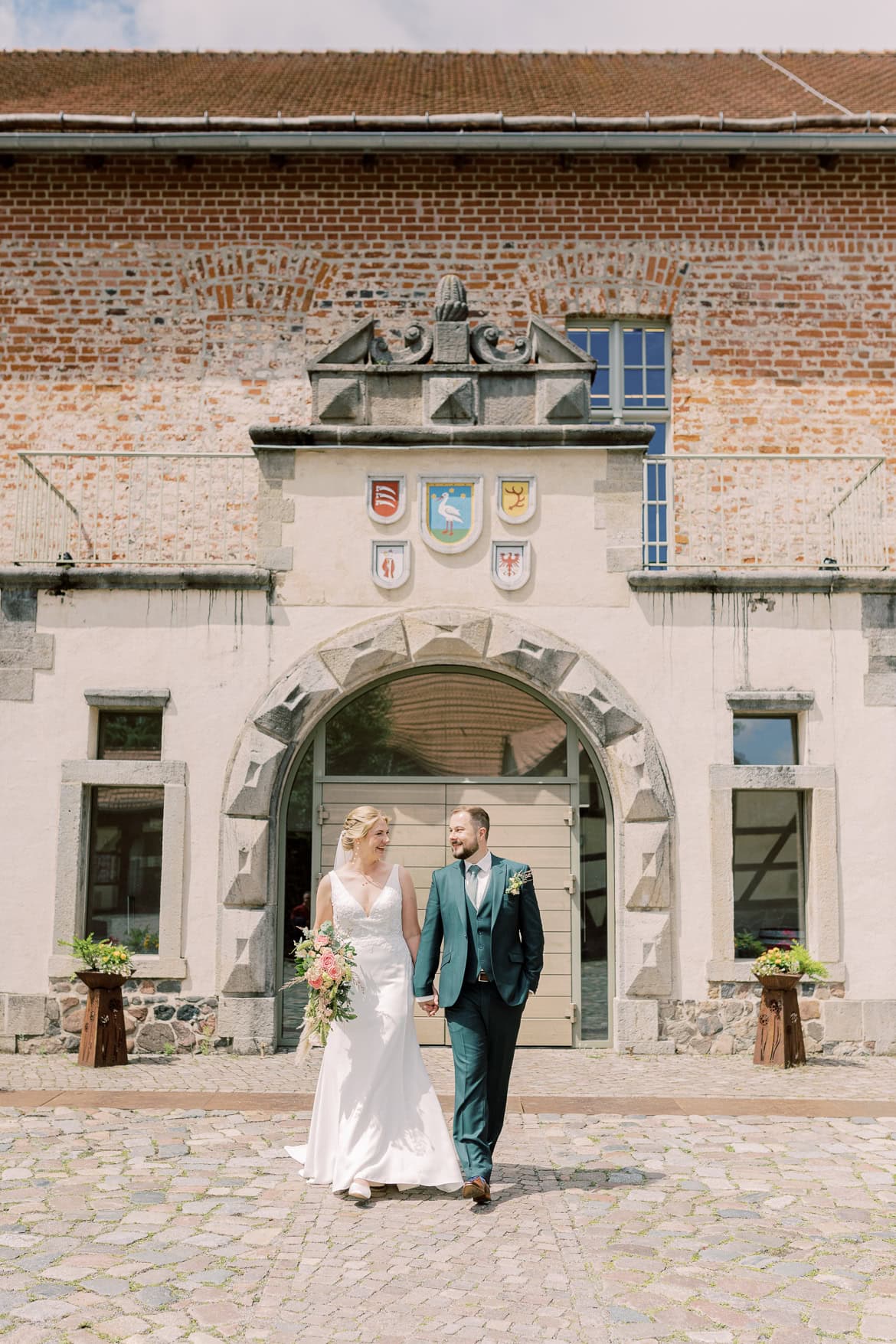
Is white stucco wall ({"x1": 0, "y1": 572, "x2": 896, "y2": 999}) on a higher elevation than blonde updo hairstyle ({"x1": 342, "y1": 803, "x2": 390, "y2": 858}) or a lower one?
higher

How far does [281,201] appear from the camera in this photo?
12.7 meters

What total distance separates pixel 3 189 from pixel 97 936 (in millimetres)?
7593

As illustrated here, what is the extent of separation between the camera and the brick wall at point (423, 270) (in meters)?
12.6

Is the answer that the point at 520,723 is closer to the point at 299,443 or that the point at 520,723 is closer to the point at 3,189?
the point at 299,443

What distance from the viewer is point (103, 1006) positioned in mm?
8930

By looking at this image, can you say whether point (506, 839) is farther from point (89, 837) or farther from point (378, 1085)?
point (378, 1085)

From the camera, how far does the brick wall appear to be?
1256 centimetres

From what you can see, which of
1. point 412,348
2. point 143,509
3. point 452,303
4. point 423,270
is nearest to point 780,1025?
point 412,348

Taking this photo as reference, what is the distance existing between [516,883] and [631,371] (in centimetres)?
817

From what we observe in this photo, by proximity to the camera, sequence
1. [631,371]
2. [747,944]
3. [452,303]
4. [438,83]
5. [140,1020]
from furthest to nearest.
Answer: [438,83], [631,371], [452,303], [747,944], [140,1020]

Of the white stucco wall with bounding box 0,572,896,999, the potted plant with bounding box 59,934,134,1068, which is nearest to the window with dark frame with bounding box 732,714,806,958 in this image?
the white stucco wall with bounding box 0,572,896,999

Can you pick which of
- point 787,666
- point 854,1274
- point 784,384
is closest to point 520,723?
point 787,666

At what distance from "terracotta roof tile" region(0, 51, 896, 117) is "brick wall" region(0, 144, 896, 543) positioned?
27.9 inches

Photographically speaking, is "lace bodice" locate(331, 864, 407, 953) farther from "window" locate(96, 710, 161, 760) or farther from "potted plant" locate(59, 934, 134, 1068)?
"window" locate(96, 710, 161, 760)
